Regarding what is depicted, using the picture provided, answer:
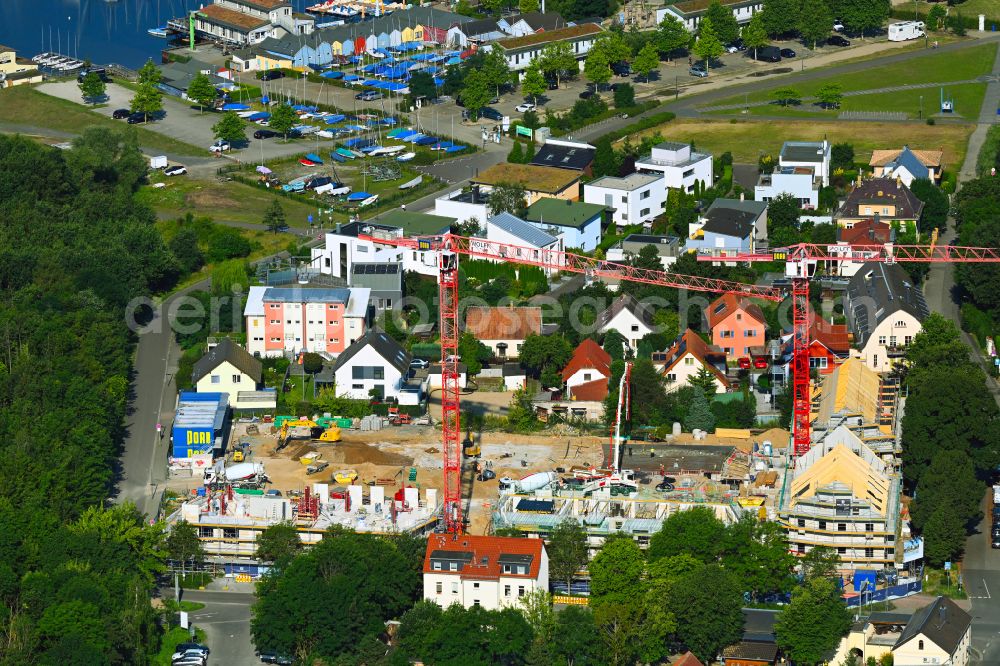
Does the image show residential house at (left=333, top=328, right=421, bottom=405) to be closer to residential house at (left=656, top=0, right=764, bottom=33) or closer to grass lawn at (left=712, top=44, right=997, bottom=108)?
grass lawn at (left=712, top=44, right=997, bottom=108)

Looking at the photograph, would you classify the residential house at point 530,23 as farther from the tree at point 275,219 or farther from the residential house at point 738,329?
the residential house at point 738,329

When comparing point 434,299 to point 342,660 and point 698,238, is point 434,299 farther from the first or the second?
point 342,660

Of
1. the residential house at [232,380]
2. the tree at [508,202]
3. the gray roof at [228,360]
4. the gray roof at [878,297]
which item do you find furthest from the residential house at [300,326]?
the gray roof at [878,297]

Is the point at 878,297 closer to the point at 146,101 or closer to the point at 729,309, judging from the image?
the point at 729,309

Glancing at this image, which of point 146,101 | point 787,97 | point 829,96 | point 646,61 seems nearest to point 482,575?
point 829,96

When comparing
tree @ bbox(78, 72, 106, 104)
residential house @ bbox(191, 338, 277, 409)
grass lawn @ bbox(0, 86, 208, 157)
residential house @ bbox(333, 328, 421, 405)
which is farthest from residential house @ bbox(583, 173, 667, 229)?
tree @ bbox(78, 72, 106, 104)

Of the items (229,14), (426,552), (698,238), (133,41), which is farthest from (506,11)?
(426,552)
